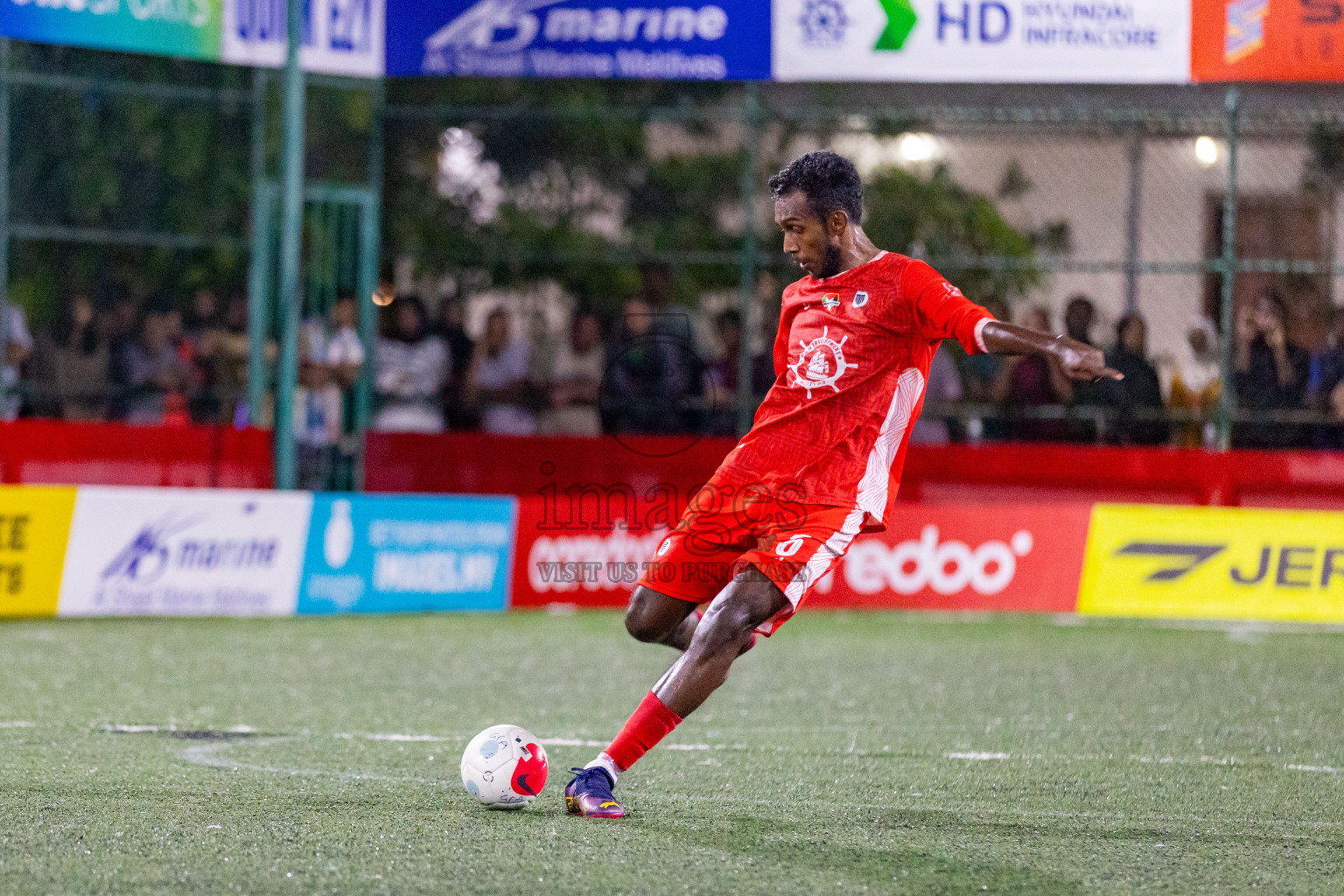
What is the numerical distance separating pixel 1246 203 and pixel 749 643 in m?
13.2

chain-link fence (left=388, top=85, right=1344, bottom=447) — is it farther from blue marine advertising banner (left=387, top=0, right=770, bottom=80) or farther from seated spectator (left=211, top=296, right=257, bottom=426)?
seated spectator (left=211, top=296, right=257, bottom=426)

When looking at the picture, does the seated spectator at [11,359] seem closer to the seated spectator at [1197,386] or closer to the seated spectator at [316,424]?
the seated spectator at [316,424]

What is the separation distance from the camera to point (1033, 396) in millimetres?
14102

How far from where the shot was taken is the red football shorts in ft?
17.9

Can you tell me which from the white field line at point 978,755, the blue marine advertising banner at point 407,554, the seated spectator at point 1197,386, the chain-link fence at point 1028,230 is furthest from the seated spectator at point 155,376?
the white field line at point 978,755

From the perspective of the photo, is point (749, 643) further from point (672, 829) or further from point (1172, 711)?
point (1172, 711)

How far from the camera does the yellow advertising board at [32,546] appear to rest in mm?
11250

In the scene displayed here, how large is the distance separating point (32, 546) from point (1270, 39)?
9.72 m

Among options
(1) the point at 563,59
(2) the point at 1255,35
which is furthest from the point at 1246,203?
(1) the point at 563,59

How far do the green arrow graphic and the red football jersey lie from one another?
28.6ft

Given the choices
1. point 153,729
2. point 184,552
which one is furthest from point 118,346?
point 153,729

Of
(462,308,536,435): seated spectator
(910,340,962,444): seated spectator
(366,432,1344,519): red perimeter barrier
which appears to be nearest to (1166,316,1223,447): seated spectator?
(366,432,1344,519): red perimeter barrier

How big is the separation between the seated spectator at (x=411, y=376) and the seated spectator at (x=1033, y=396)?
4.67 meters

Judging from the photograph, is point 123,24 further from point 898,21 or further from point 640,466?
point 898,21
